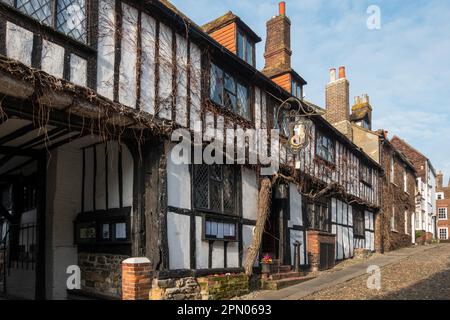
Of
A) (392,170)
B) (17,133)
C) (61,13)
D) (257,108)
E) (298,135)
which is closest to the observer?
(61,13)

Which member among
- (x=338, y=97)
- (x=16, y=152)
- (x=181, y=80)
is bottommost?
(x=16, y=152)

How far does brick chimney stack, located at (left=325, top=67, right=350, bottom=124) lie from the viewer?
814 inches

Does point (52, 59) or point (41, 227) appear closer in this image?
point (52, 59)

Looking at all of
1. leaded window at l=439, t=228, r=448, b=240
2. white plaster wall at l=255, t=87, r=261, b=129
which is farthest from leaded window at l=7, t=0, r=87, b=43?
leaded window at l=439, t=228, r=448, b=240

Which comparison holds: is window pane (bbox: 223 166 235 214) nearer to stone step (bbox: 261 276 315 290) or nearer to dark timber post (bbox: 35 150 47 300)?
stone step (bbox: 261 276 315 290)

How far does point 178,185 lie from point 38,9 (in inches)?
152

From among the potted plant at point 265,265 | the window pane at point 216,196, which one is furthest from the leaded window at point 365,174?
the window pane at point 216,196

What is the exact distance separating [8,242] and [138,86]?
643 centimetres

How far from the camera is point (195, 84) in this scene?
28.8 ft

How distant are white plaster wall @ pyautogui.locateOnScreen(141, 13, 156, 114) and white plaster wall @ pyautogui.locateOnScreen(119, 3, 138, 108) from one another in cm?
20

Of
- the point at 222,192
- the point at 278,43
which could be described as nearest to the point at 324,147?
the point at 278,43

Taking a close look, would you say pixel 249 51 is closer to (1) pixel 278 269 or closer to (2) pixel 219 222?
(2) pixel 219 222

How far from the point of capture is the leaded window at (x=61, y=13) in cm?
577
